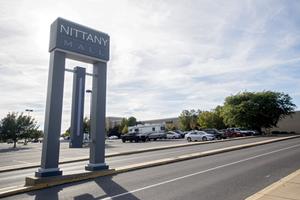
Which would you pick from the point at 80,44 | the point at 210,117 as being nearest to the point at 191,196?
the point at 80,44

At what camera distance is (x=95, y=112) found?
485 inches

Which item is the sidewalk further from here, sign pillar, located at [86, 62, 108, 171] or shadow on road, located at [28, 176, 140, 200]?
sign pillar, located at [86, 62, 108, 171]

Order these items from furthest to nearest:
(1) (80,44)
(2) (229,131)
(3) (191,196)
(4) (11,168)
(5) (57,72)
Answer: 1. (2) (229,131)
2. (4) (11,168)
3. (1) (80,44)
4. (5) (57,72)
5. (3) (191,196)

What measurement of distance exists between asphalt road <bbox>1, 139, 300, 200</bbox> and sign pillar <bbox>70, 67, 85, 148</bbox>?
5.70 ft

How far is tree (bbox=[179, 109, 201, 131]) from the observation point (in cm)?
9256

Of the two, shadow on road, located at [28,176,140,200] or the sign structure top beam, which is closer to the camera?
shadow on road, located at [28,176,140,200]

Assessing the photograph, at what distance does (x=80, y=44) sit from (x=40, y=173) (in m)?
5.10

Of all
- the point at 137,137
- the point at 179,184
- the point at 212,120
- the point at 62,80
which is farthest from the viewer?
the point at 212,120

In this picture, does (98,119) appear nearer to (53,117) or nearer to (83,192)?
(53,117)

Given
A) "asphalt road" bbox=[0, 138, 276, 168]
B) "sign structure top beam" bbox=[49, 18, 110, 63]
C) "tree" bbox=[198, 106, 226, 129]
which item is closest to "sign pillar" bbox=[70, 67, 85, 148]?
"sign structure top beam" bbox=[49, 18, 110, 63]

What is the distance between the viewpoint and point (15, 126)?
47.0 m

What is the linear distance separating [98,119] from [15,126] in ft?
130

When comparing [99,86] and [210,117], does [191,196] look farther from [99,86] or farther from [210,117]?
[210,117]

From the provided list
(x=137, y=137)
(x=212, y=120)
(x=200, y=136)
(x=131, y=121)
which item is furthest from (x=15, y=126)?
(x=131, y=121)
